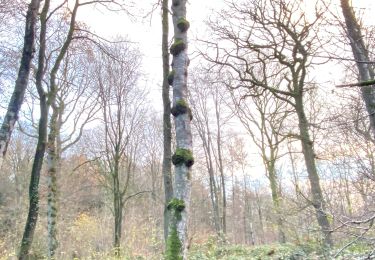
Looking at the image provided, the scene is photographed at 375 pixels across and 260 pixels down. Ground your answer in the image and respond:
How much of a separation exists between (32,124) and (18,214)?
26.1 ft

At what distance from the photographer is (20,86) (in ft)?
21.2

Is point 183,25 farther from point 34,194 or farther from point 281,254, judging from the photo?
point 281,254

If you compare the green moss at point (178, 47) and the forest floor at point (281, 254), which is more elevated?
the green moss at point (178, 47)

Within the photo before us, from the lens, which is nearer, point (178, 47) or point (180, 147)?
point (180, 147)

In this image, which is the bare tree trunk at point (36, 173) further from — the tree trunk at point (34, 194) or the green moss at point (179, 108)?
the green moss at point (179, 108)

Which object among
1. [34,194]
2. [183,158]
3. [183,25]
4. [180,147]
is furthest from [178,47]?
[34,194]

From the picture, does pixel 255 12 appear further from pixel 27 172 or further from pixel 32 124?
pixel 27 172

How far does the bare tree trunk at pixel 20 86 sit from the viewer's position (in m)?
6.02

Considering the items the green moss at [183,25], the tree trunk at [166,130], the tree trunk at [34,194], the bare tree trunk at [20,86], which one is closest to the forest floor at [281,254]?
the tree trunk at [166,130]

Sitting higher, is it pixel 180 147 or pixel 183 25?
pixel 183 25

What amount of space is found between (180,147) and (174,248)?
54.8 inches

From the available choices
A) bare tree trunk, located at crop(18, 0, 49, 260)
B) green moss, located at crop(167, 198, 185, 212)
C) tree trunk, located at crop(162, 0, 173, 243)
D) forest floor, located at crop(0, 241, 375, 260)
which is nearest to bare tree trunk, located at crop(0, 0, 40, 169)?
bare tree trunk, located at crop(18, 0, 49, 260)

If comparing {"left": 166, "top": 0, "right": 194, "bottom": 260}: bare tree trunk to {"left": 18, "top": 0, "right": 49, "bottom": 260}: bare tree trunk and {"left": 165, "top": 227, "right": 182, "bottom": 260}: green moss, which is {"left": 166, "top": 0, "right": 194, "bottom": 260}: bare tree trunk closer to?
{"left": 165, "top": 227, "right": 182, "bottom": 260}: green moss

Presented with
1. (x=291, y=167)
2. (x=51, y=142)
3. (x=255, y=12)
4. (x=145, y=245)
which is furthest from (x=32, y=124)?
(x=291, y=167)
